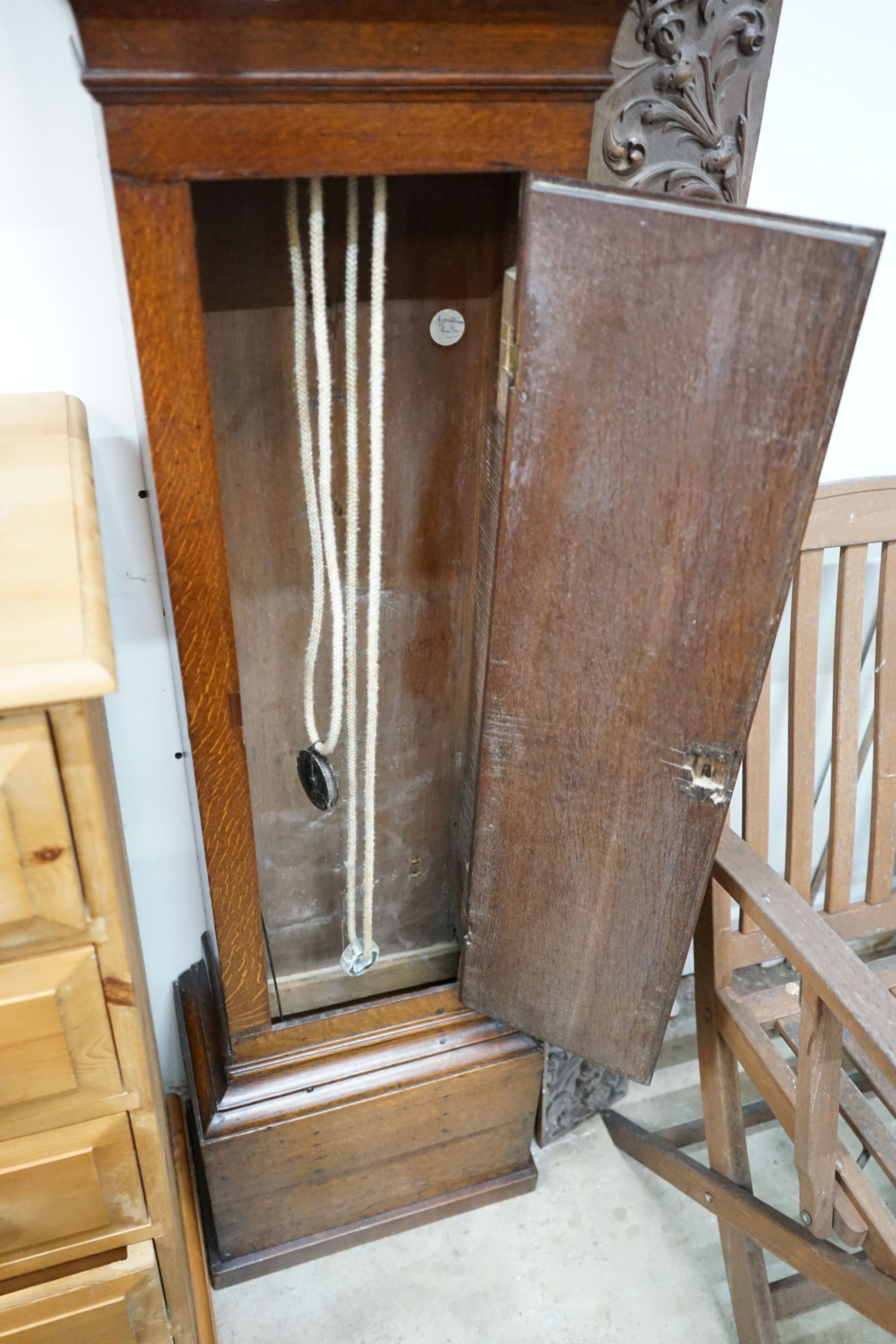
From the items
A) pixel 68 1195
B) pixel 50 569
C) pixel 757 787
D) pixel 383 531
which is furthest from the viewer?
pixel 757 787

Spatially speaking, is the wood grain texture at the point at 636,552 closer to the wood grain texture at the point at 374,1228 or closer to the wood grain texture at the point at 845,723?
the wood grain texture at the point at 845,723

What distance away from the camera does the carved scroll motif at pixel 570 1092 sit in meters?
1.42

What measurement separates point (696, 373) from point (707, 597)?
202 mm

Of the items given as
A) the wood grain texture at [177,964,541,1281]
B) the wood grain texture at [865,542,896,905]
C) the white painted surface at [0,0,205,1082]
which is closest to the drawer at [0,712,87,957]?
the white painted surface at [0,0,205,1082]

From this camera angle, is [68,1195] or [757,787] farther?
[757,787]

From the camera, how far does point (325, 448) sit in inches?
36.0

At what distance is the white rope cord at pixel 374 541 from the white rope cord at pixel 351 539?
2 cm

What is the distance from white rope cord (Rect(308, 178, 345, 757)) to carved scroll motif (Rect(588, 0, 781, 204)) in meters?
0.27

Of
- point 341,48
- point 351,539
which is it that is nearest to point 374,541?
point 351,539

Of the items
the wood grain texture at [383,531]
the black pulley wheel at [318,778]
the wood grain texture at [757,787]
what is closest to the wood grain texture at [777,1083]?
the wood grain texture at [757,787]

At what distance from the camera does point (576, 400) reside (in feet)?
2.60

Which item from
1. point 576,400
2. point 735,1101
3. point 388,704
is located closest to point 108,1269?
point 388,704

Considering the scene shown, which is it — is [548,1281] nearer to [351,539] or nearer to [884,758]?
[884,758]

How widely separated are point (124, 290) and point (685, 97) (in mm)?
543
